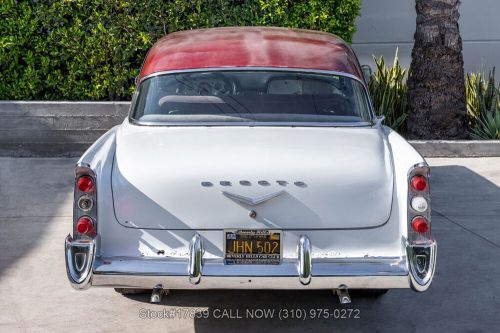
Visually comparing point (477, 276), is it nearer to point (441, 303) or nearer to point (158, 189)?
point (441, 303)

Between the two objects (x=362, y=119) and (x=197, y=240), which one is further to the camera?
(x=362, y=119)

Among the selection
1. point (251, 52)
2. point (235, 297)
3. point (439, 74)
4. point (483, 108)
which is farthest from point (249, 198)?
point (483, 108)

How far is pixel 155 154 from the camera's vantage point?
19.3ft

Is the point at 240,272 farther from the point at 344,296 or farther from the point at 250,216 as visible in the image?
the point at 344,296

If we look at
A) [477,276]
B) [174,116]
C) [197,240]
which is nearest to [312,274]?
[197,240]

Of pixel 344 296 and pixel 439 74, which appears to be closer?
pixel 344 296

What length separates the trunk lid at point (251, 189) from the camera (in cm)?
559

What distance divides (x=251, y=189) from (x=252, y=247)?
1.06ft

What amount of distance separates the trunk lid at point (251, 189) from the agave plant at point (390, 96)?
5.94 meters

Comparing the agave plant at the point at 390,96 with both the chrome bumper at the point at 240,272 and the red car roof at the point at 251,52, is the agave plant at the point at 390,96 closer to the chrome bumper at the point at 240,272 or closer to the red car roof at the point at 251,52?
the red car roof at the point at 251,52

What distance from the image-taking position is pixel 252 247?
555 cm

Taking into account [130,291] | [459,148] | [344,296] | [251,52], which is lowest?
[459,148]

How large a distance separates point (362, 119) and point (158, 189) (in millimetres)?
1693

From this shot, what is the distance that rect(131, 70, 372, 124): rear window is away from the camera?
6.56 m
